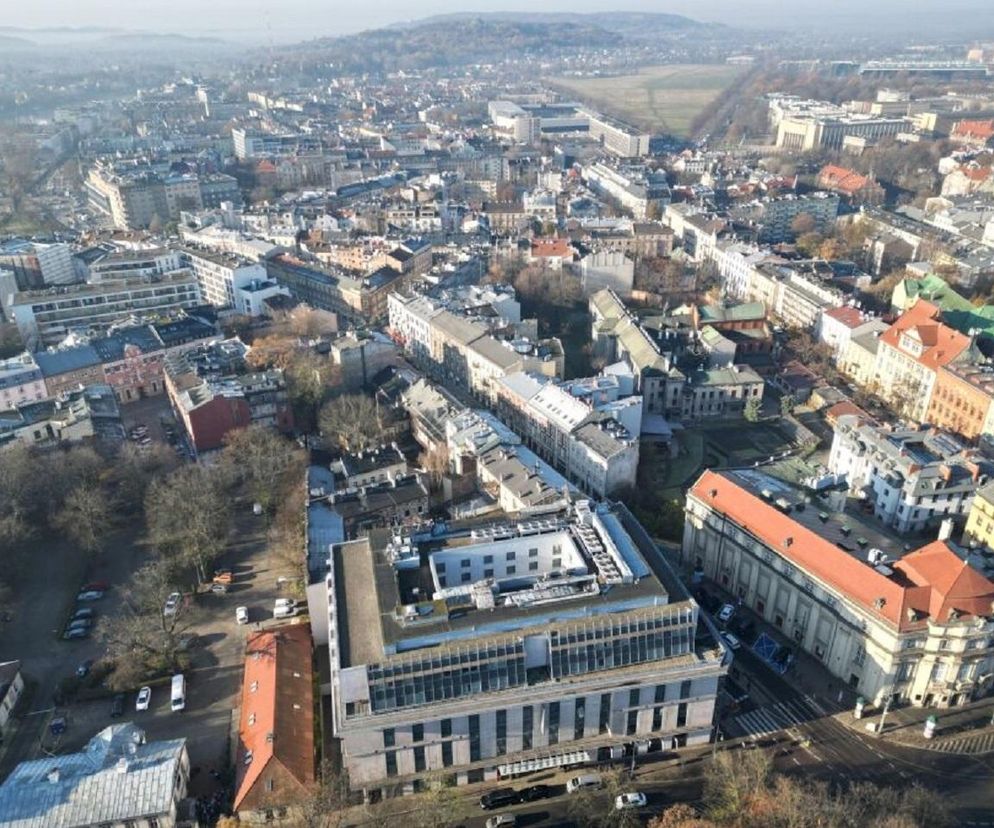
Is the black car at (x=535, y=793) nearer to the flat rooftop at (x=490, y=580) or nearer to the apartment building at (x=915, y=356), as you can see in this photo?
the flat rooftop at (x=490, y=580)

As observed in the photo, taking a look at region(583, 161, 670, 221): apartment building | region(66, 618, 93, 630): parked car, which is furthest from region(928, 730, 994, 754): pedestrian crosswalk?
region(583, 161, 670, 221): apartment building

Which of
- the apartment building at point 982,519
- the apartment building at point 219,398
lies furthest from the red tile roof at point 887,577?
the apartment building at point 219,398

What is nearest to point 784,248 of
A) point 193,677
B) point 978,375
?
point 978,375

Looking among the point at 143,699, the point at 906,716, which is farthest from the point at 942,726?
the point at 143,699

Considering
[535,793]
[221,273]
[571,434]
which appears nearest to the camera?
[535,793]

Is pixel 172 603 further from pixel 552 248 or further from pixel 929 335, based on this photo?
pixel 552 248

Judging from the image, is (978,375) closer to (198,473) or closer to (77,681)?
(198,473)
